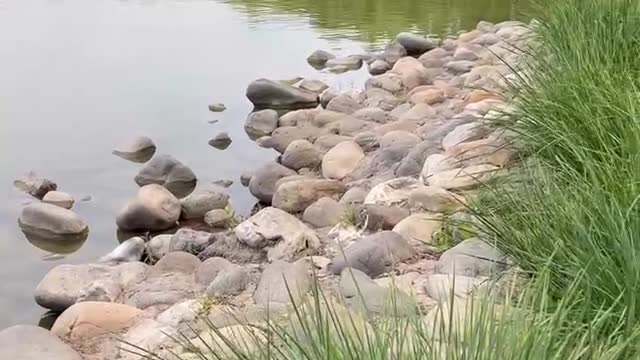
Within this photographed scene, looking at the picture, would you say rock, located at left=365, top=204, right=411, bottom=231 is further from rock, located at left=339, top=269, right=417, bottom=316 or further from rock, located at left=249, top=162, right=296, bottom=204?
rock, located at left=249, top=162, right=296, bottom=204

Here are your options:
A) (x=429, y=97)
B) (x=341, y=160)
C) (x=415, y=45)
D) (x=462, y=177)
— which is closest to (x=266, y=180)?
(x=341, y=160)

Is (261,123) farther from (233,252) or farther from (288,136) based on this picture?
(233,252)

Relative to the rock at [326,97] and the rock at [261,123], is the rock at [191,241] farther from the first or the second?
the rock at [326,97]

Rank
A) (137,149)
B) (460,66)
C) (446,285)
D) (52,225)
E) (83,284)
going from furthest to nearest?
(460,66), (137,149), (52,225), (83,284), (446,285)

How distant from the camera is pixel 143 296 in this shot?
3199mm

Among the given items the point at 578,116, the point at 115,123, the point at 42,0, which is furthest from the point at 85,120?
the point at 42,0

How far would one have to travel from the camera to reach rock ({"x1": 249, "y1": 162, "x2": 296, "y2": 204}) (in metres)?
4.77

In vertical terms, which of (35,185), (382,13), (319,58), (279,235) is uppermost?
(279,235)

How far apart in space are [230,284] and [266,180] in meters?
1.94

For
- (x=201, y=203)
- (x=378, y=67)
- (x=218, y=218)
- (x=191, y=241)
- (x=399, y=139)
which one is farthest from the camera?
(x=378, y=67)

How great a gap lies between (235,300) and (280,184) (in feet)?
5.91

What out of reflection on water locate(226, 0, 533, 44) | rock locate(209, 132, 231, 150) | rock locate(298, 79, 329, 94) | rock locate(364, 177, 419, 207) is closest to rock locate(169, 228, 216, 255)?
rock locate(364, 177, 419, 207)

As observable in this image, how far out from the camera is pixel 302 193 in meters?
Result: 4.33

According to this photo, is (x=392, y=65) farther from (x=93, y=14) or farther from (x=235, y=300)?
(x=235, y=300)
